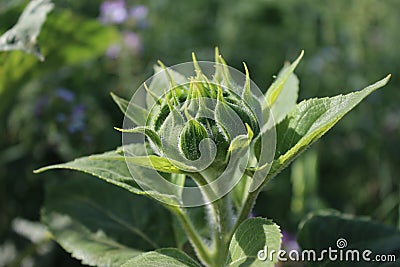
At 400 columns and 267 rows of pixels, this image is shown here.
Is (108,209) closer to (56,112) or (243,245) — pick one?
(243,245)

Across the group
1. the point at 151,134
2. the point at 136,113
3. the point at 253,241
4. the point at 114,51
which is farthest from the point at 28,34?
the point at 114,51

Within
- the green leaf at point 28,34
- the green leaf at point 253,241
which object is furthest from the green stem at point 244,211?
the green leaf at point 28,34

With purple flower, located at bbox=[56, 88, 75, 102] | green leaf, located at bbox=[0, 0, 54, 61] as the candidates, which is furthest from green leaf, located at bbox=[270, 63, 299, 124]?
purple flower, located at bbox=[56, 88, 75, 102]

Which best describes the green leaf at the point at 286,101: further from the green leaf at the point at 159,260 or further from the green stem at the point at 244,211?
the green leaf at the point at 159,260

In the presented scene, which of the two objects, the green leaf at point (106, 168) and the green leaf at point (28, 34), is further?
the green leaf at point (28, 34)

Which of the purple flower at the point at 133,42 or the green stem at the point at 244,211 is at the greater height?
the purple flower at the point at 133,42

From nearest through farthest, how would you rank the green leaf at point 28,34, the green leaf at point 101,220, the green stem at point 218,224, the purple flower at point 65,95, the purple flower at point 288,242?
the green stem at point 218,224 < the green leaf at point 101,220 < the green leaf at point 28,34 < the purple flower at point 288,242 < the purple flower at point 65,95

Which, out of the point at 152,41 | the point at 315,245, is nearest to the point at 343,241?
the point at 315,245

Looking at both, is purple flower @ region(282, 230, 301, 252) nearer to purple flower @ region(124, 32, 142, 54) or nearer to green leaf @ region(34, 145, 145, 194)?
green leaf @ region(34, 145, 145, 194)
